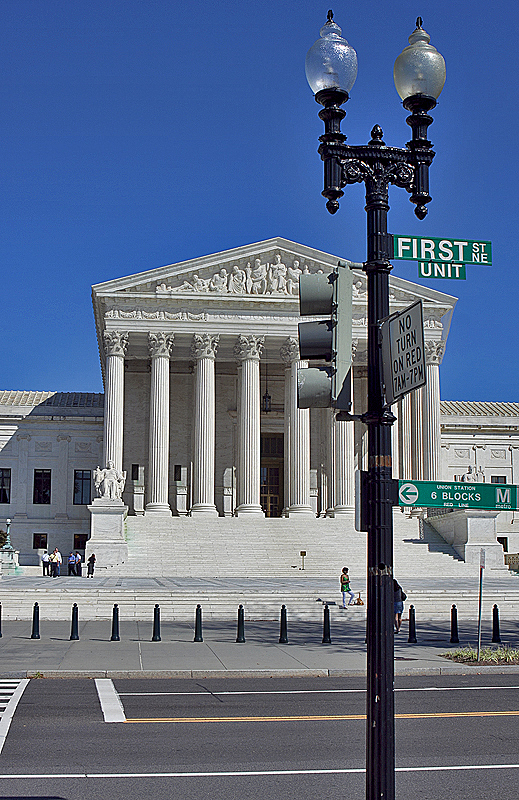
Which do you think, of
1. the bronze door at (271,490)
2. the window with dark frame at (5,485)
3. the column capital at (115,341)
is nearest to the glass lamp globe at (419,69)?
the column capital at (115,341)

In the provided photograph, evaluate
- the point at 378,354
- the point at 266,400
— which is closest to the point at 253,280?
the point at 266,400

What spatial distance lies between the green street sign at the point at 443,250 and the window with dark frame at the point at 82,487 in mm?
61222

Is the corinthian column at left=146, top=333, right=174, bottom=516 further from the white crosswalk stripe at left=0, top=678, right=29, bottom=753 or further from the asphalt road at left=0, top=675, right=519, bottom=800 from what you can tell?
the asphalt road at left=0, top=675, right=519, bottom=800

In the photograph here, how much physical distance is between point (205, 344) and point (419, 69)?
49.9 meters

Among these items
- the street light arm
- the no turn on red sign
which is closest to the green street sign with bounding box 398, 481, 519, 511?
A: the no turn on red sign

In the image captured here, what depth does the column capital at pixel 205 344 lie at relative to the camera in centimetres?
5744

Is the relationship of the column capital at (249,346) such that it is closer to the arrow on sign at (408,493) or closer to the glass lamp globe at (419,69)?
the glass lamp globe at (419,69)

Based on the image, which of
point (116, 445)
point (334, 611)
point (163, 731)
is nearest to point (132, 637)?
point (334, 611)

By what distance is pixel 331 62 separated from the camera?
304 inches

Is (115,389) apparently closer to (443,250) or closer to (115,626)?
(115,626)

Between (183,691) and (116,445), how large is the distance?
40099mm

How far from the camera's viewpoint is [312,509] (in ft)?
198

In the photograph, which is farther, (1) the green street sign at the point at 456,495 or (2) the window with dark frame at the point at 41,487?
(2) the window with dark frame at the point at 41,487

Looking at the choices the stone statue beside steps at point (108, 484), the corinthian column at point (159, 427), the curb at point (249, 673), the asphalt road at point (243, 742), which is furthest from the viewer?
the corinthian column at point (159, 427)
